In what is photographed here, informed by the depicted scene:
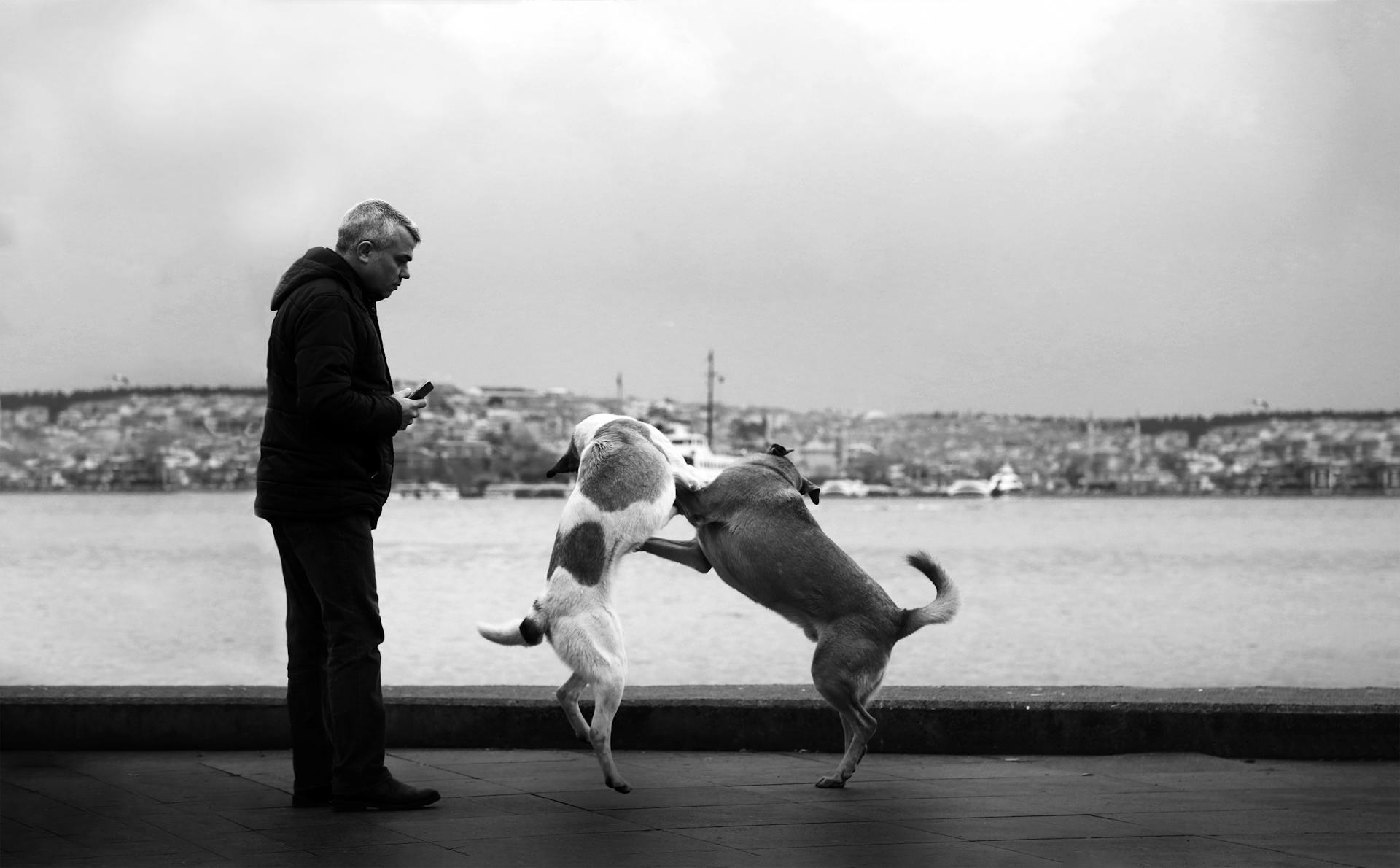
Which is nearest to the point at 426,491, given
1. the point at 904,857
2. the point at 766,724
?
the point at 766,724

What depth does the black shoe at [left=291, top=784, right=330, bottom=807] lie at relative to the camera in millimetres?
5707

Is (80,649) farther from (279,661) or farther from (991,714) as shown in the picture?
(991,714)

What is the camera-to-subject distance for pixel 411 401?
573cm

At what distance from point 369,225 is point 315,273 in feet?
Answer: 0.85

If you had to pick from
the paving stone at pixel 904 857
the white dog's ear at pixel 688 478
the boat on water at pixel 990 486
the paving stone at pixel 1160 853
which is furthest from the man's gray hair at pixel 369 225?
the boat on water at pixel 990 486

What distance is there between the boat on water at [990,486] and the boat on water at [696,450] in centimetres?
6128

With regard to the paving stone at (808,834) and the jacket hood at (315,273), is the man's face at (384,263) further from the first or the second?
the paving stone at (808,834)

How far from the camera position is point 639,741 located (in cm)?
691

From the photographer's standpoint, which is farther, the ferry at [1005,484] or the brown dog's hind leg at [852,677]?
the ferry at [1005,484]

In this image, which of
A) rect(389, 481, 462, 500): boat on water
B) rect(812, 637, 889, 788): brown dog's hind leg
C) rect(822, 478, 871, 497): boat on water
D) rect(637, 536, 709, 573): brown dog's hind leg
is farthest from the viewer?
rect(389, 481, 462, 500): boat on water

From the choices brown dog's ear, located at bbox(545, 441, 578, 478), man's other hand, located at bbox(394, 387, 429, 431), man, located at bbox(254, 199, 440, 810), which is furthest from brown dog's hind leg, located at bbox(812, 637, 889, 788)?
man's other hand, located at bbox(394, 387, 429, 431)

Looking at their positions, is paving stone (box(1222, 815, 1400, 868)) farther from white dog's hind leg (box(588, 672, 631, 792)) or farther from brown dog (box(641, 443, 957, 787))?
white dog's hind leg (box(588, 672, 631, 792))

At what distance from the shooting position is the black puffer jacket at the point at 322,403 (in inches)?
215

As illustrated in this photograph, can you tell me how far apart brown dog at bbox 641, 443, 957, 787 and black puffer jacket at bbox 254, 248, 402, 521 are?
107cm
